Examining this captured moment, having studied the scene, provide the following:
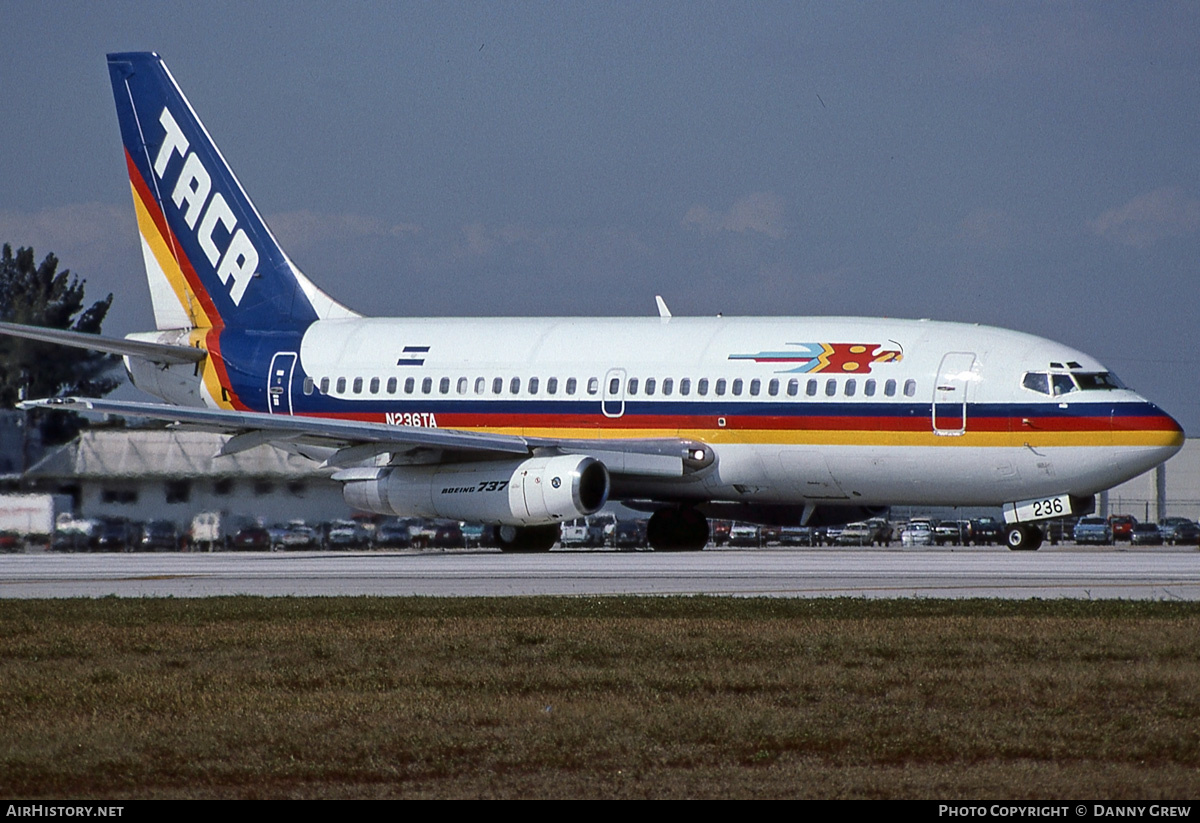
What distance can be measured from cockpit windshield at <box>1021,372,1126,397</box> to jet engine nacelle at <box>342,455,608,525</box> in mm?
7556

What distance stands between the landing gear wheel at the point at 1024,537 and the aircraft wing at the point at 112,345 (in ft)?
56.7

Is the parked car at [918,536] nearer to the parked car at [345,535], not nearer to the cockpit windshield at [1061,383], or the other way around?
the parked car at [345,535]

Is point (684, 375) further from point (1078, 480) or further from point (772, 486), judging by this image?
point (1078, 480)

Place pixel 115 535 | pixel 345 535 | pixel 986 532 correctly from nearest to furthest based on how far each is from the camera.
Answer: pixel 115 535, pixel 345 535, pixel 986 532

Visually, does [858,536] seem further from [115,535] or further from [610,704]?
[610,704]

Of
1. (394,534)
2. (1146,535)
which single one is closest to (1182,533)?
(1146,535)

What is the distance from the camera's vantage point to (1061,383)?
2847 cm

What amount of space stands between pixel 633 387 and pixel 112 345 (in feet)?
37.0

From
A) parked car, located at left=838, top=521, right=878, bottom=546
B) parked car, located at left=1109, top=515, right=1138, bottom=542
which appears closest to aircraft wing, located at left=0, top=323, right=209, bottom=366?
parked car, located at left=838, top=521, right=878, bottom=546

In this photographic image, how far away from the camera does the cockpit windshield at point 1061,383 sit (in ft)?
93.2

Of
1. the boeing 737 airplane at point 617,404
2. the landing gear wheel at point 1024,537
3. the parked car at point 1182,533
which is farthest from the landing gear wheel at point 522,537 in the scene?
the parked car at point 1182,533

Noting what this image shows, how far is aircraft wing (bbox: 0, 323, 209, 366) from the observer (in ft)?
107

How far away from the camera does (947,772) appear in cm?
879

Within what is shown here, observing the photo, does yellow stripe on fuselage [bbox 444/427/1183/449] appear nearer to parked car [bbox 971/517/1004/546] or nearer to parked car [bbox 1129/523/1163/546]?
parked car [bbox 971/517/1004/546]
